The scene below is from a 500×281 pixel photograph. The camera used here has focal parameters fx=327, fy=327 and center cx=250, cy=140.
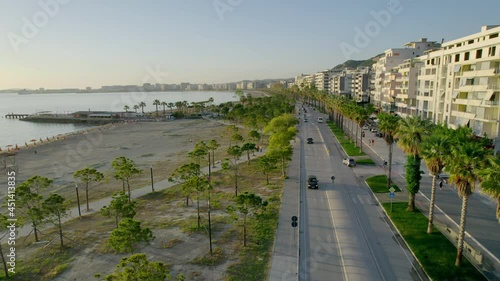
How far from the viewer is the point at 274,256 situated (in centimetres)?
2294

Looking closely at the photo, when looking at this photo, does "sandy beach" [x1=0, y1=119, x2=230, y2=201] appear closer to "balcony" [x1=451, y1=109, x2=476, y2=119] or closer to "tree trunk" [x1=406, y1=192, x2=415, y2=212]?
"tree trunk" [x1=406, y1=192, x2=415, y2=212]

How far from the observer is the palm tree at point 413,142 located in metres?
28.7

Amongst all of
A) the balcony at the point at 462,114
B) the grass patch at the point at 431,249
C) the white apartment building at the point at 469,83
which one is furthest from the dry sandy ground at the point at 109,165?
the white apartment building at the point at 469,83

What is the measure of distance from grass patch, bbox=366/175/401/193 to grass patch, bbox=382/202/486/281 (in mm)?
6245

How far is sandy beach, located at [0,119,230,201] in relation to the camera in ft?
146

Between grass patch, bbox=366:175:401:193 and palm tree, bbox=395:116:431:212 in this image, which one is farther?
grass patch, bbox=366:175:401:193

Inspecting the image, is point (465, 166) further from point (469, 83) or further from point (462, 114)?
point (462, 114)

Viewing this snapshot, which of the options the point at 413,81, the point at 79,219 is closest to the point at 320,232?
the point at 79,219

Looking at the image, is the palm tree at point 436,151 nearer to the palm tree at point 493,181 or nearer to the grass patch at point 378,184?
the palm tree at point 493,181

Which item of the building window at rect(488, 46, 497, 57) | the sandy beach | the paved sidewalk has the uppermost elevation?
the building window at rect(488, 46, 497, 57)

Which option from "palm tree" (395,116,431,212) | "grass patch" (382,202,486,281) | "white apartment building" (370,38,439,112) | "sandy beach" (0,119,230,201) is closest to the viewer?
"grass patch" (382,202,486,281)

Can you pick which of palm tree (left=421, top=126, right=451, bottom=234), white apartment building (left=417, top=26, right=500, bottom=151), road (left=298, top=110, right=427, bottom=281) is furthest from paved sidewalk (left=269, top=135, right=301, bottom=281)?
white apartment building (left=417, top=26, right=500, bottom=151)

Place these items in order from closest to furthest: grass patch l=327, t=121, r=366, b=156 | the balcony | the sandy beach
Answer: the sandy beach, the balcony, grass patch l=327, t=121, r=366, b=156

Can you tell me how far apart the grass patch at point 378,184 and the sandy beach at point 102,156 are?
1067 inches
